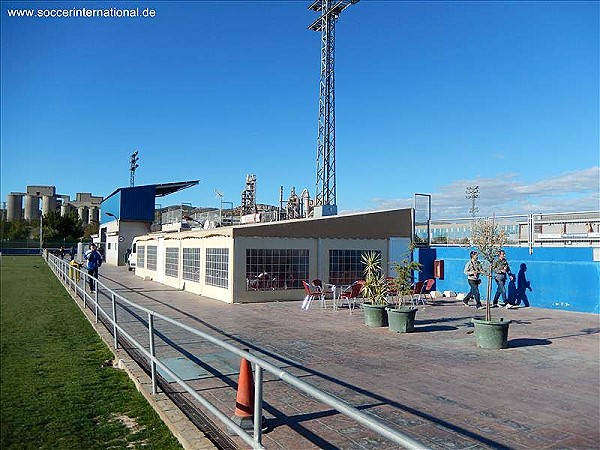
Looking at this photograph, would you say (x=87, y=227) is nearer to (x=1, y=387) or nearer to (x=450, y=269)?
(x=450, y=269)

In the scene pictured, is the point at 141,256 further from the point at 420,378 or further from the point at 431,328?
the point at 420,378

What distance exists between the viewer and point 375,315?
1173cm

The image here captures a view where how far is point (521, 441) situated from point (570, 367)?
3789mm

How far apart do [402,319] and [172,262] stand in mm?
14491

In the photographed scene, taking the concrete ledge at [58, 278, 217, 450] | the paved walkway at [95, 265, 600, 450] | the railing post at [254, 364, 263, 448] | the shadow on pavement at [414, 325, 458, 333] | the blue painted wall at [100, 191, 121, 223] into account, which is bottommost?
the shadow on pavement at [414, 325, 458, 333]

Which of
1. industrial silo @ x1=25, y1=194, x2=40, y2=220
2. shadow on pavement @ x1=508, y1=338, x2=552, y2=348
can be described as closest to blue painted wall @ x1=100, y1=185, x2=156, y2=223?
shadow on pavement @ x1=508, y1=338, x2=552, y2=348

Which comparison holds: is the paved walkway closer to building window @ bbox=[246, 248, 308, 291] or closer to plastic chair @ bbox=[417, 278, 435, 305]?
plastic chair @ bbox=[417, 278, 435, 305]

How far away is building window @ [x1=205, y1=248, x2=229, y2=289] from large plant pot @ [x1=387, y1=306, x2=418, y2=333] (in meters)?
7.08

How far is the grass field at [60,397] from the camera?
11.7ft

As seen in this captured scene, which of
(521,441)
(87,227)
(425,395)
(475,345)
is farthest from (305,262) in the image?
(87,227)

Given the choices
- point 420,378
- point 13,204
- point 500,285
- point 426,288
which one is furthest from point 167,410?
point 500,285

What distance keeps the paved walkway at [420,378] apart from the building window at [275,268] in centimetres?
352

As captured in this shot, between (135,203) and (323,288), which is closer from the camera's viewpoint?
(323,288)

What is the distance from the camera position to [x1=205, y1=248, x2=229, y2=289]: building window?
16.9 meters
